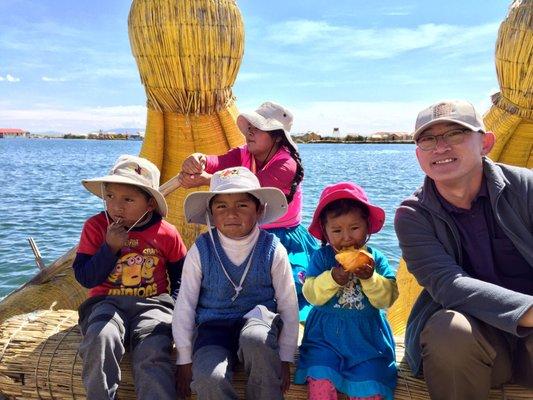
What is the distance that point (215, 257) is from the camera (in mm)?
2180

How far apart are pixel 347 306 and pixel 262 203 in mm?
548

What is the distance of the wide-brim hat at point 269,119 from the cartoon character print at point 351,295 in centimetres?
101

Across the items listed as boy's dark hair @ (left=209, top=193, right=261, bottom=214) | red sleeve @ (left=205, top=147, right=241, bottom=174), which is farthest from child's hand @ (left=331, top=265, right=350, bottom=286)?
red sleeve @ (left=205, top=147, right=241, bottom=174)

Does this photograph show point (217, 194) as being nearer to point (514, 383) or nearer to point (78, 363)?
point (78, 363)

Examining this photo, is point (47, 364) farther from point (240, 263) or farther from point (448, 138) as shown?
point (448, 138)

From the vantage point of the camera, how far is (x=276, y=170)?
2777 mm

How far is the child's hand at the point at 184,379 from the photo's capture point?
81.5 inches

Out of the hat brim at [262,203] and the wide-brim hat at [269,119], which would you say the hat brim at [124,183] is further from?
the wide-brim hat at [269,119]

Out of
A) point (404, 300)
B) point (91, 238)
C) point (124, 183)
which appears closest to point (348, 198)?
point (124, 183)

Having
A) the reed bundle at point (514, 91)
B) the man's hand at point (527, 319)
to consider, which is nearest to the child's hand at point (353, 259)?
the man's hand at point (527, 319)

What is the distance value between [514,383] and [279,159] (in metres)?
1.47

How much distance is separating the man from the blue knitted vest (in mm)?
548

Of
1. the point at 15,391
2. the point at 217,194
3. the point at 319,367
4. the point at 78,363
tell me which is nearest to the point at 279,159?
the point at 217,194

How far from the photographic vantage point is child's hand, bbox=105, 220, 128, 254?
7.20 feet
